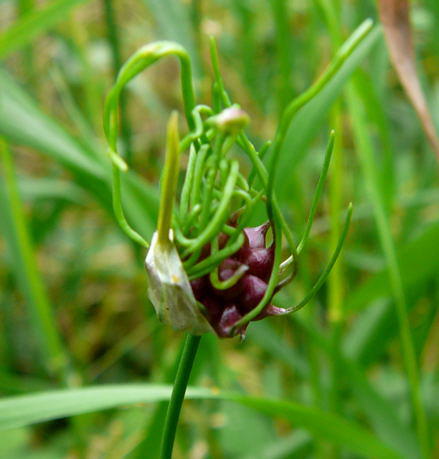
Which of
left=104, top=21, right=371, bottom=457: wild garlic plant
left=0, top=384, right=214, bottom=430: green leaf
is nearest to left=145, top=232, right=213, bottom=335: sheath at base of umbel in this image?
left=104, top=21, right=371, bottom=457: wild garlic plant

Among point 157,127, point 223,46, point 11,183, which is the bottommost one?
point 157,127

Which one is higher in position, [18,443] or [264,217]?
[264,217]

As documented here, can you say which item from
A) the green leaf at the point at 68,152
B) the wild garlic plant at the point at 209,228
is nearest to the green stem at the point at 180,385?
the wild garlic plant at the point at 209,228

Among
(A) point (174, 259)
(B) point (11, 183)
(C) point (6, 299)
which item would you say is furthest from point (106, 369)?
(A) point (174, 259)

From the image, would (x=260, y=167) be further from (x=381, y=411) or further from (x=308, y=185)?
(x=308, y=185)

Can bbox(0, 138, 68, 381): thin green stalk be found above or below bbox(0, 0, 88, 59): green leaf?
below

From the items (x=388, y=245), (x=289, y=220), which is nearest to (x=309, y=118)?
(x=388, y=245)

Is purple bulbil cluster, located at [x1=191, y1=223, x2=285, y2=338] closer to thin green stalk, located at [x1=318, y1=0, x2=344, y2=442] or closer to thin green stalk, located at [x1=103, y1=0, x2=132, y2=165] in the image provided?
thin green stalk, located at [x1=318, y1=0, x2=344, y2=442]

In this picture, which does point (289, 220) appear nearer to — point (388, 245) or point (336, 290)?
point (336, 290)

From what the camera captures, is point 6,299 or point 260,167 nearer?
point 260,167
